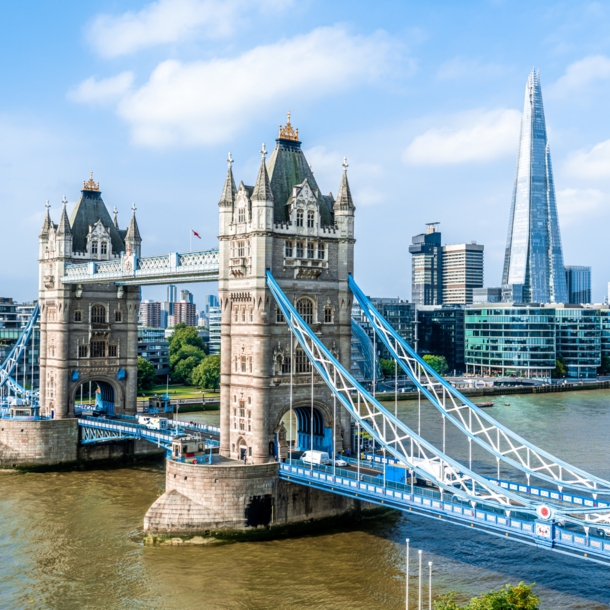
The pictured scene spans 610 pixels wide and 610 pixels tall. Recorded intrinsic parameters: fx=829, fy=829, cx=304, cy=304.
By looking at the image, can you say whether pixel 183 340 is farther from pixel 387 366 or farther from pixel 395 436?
pixel 395 436

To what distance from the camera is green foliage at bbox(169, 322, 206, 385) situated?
168 m

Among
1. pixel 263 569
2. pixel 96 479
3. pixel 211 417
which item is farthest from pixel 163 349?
pixel 263 569

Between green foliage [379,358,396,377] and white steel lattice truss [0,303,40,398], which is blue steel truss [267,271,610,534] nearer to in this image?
white steel lattice truss [0,303,40,398]

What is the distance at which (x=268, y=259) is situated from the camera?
63625 millimetres

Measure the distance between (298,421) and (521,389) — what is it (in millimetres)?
112637

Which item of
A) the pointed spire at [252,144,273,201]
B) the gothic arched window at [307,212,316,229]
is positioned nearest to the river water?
the gothic arched window at [307,212,316,229]

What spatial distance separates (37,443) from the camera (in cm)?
8638

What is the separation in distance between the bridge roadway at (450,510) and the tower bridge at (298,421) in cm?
9

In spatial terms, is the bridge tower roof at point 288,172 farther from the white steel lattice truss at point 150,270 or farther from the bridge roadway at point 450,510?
the bridge roadway at point 450,510

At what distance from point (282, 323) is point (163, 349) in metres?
114

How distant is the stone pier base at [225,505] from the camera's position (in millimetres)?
58062

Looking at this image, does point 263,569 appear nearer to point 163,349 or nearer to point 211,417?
point 211,417

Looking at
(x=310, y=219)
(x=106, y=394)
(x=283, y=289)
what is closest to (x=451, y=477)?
(x=283, y=289)

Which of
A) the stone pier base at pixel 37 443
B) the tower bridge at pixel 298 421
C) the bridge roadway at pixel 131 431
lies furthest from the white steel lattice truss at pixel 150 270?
the stone pier base at pixel 37 443
